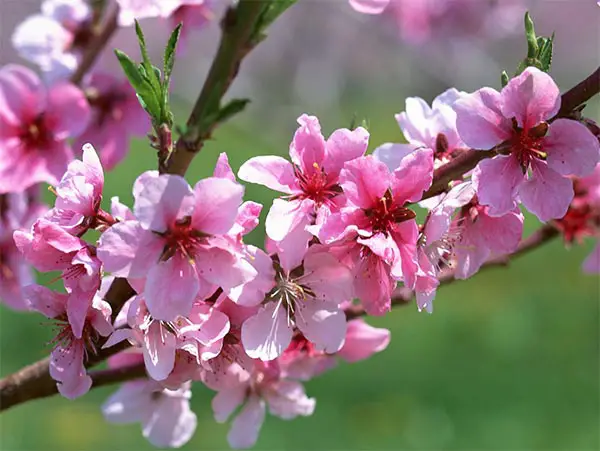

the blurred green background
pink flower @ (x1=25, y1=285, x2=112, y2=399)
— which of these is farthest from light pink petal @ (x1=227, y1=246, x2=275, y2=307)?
the blurred green background

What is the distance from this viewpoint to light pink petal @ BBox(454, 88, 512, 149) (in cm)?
65

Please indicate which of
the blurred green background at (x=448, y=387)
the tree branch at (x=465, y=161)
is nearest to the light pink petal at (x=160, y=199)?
the tree branch at (x=465, y=161)

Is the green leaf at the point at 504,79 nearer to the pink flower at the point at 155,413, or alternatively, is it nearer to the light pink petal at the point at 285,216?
the light pink petal at the point at 285,216

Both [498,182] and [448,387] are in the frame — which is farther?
[448,387]

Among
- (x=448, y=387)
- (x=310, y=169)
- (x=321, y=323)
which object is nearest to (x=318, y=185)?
Result: (x=310, y=169)

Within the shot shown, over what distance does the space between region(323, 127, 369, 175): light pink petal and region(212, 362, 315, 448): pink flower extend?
0.27 metres

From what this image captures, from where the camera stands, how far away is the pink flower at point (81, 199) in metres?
0.64

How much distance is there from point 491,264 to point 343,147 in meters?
0.33

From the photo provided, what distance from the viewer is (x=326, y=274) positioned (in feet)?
2.14

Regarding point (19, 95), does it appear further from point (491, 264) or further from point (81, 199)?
point (491, 264)

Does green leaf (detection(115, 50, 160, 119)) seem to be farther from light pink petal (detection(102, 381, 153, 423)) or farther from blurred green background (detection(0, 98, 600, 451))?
blurred green background (detection(0, 98, 600, 451))

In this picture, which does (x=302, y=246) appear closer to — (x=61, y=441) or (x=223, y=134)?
(x=61, y=441)

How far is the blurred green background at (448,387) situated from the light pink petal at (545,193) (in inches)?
73.3

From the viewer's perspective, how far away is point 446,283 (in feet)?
2.82
